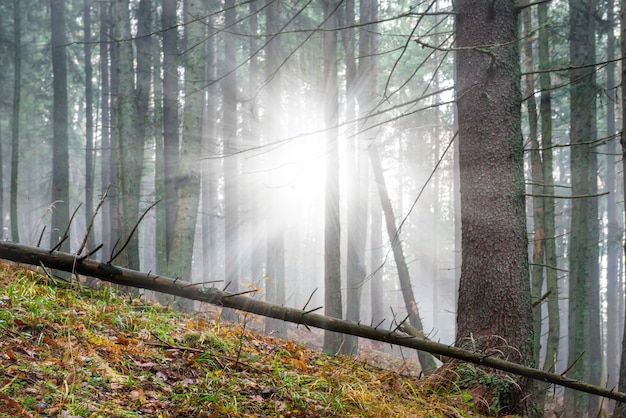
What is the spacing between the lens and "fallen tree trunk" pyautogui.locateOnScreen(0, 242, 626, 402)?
8.96ft

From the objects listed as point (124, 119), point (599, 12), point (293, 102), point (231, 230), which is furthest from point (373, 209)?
point (124, 119)

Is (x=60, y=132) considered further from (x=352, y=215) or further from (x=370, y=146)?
(x=370, y=146)

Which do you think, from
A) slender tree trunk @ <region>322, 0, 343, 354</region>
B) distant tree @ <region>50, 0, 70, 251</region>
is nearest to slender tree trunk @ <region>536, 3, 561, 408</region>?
slender tree trunk @ <region>322, 0, 343, 354</region>

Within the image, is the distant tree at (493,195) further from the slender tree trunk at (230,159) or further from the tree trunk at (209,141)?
the slender tree trunk at (230,159)

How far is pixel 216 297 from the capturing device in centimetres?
303

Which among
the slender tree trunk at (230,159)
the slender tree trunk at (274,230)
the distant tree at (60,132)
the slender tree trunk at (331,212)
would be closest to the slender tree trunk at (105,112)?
the distant tree at (60,132)

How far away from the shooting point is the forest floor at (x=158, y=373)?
2807 mm

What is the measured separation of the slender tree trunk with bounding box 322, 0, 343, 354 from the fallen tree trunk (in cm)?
518

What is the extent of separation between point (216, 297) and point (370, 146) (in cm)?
459

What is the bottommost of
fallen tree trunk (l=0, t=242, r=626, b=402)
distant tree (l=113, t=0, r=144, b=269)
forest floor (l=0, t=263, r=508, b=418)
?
forest floor (l=0, t=263, r=508, b=418)

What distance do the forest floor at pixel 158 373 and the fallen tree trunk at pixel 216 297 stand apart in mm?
503

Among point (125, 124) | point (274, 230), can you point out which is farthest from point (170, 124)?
point (274, 230)

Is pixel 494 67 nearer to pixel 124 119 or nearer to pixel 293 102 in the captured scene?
pixel 124 119

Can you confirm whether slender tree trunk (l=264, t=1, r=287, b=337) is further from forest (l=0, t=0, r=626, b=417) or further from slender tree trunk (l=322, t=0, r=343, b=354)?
slender tree trunk (l=322, t=0, r=343, b=354)
